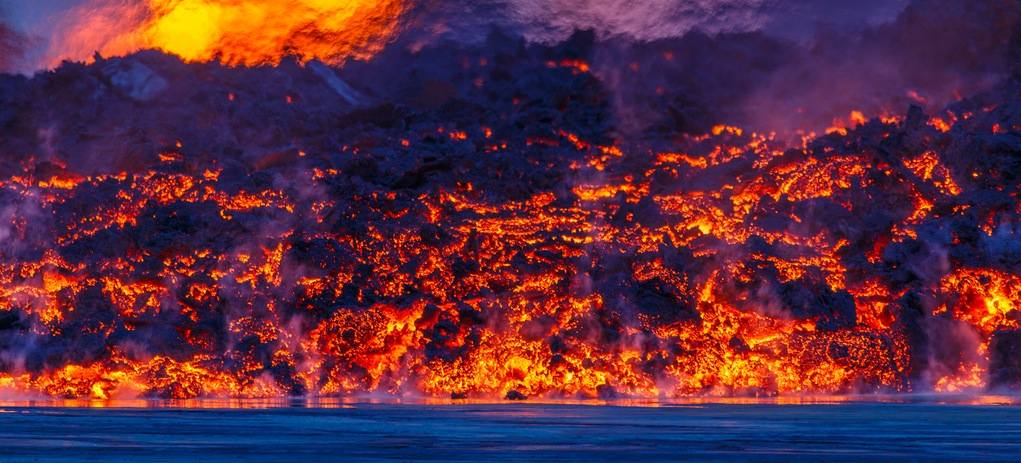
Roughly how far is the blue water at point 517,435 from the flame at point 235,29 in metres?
11.5

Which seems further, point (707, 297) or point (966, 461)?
point (707, 297)

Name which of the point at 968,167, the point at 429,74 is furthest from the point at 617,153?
the point at 968,167

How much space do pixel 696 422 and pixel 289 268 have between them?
10.7 metres

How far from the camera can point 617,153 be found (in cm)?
2141

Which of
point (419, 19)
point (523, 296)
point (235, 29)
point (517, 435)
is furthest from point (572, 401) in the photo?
point (235, 29)

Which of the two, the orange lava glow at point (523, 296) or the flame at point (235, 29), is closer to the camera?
A: the orange lava glow at point (523, 296)

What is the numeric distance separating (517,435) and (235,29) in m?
15.9

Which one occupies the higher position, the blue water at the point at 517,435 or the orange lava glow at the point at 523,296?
the orange lava glow at the point at 523,296

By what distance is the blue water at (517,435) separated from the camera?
6.89 meters

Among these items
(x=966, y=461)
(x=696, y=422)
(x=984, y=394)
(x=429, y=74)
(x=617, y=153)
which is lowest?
(x=966, y=461)

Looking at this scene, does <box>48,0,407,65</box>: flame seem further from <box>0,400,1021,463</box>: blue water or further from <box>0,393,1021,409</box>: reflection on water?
<box>0,400,1021,463</box>: blue water

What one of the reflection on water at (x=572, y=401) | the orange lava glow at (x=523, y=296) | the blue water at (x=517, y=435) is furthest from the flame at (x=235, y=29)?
the blue water at (x=517, y=435)

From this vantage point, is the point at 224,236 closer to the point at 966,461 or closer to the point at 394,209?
the point at 394,209

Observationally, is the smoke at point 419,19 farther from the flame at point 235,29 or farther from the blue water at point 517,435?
the blue water at point 517,435
